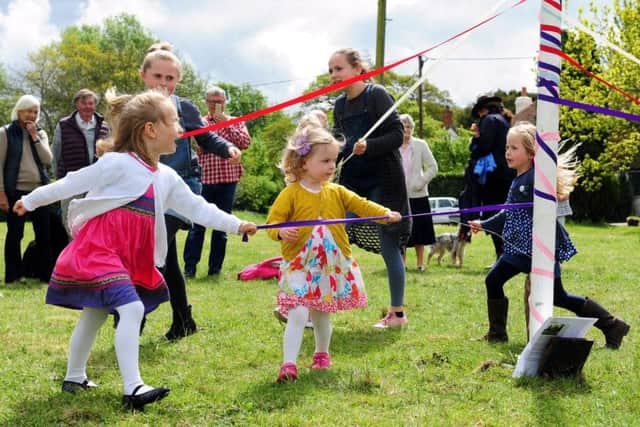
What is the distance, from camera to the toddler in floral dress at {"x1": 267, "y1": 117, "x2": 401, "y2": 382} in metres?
4.40

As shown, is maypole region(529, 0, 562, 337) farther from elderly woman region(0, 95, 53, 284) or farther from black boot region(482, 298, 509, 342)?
elderly woman region(0, 95, 53, 284)

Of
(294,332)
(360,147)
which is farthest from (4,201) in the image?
(294,332)

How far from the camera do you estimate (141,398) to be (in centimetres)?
359

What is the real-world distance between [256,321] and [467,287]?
3057 mm

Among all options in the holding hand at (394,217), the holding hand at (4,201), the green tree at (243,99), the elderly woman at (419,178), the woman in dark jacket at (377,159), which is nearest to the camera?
the holding hand at (394,217)

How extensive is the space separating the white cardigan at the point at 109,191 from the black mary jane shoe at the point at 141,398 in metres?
0.73

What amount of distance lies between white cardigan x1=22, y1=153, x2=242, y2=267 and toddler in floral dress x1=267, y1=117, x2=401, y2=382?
0.55 metres

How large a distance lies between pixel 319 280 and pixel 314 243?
214mm

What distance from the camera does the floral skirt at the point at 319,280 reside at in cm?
441

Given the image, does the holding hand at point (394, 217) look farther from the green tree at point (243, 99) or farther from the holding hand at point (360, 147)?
the green tree at point (243, 99)

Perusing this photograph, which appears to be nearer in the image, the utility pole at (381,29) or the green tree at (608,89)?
the utility pole at (381,29)

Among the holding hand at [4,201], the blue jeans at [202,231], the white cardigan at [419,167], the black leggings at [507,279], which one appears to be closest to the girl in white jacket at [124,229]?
the black leggings at [507,279]

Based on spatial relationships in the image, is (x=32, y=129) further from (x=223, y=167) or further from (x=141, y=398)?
(x=141, y=398)

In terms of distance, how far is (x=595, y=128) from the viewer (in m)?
27.6
